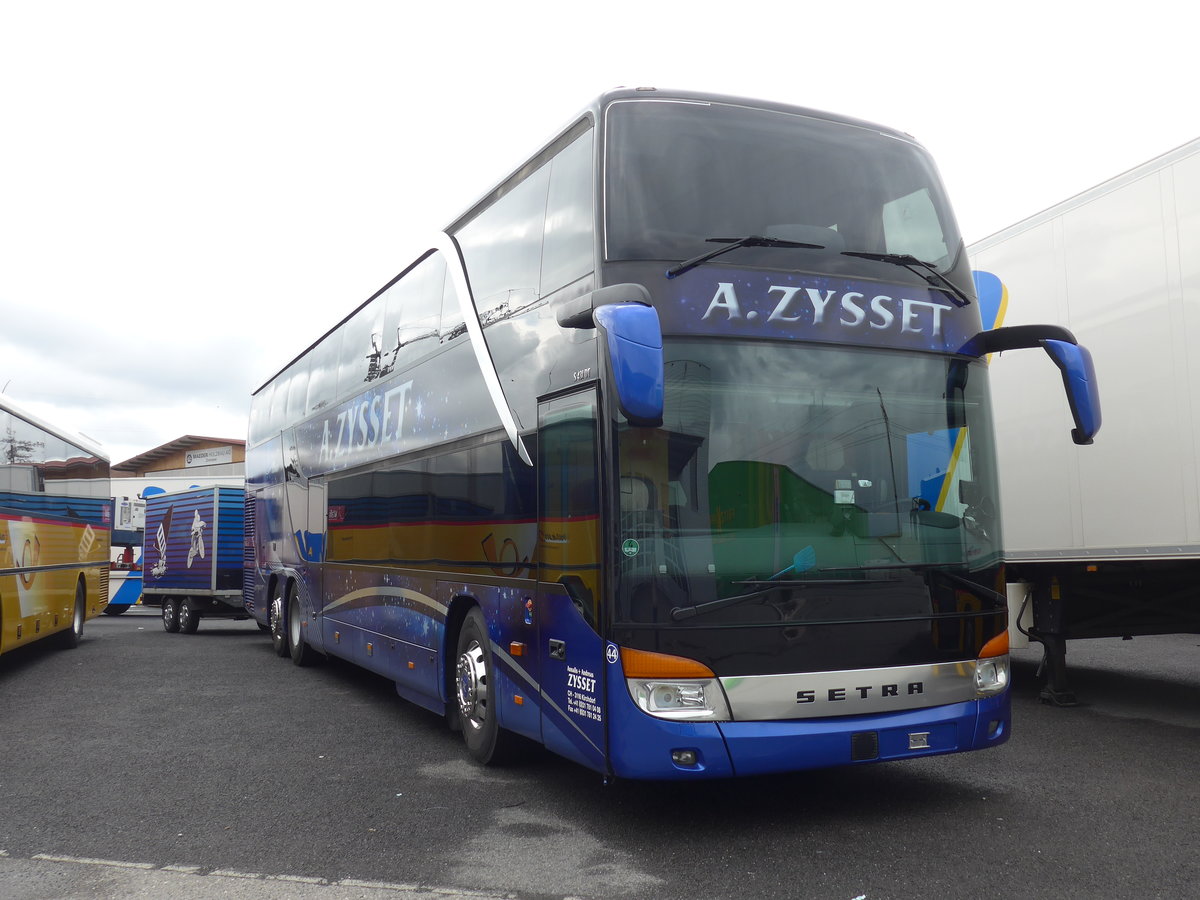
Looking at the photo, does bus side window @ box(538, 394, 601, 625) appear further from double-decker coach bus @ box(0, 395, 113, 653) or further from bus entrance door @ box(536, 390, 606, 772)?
double-decker coach bus @ box(0, 395, 113, 653)

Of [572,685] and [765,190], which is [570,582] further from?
[765,190]

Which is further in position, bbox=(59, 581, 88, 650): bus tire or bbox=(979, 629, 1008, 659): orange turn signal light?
bbox=(59, 581, 88, 650): bus tire

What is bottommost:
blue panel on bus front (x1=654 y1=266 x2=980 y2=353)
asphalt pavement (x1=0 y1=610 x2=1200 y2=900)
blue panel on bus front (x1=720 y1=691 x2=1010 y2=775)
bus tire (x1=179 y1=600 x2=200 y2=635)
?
asphalt pavement (x1=0 y1=610 x2=1200 y2=900)

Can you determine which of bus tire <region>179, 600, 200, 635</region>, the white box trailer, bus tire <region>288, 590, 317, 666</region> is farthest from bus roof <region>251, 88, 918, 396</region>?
bus tire <region>179, 600, 200, 635</region>

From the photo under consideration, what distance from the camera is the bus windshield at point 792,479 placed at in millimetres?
5246

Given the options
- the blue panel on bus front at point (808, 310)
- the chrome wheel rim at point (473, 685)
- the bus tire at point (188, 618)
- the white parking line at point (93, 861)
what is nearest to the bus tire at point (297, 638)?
the chrome wheel rim at point (473, 685)

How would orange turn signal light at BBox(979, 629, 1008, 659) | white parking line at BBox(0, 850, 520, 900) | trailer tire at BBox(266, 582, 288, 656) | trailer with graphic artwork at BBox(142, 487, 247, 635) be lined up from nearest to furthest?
white parking line at BBox(0, 850, 520, 900) → orange turn signal light at BBox(979, 629, 1008, 659) → trailer tire at BBox(266, 582, 288, 656) → trailer with graphic artwork at BBox(142, 487, 247, 635)

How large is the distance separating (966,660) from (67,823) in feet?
16.1

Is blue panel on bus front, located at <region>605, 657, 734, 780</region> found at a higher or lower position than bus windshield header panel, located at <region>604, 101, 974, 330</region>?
lower

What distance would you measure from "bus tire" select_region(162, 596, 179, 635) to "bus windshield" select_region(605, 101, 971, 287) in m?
18.2

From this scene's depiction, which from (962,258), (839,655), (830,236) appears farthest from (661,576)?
(962,258)

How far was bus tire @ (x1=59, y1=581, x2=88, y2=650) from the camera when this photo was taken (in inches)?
642

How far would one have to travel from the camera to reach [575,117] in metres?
6.27

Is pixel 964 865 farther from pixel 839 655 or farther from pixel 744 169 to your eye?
pixel 744 169
